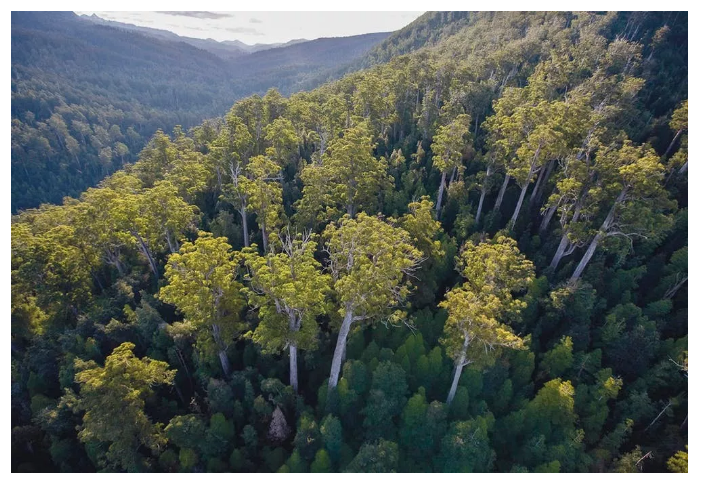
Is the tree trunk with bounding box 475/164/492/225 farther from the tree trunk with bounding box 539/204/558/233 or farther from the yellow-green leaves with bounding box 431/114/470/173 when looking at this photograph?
the tree trunk with bounding box 539/204/558/233

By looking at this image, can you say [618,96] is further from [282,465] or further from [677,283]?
[282,465]

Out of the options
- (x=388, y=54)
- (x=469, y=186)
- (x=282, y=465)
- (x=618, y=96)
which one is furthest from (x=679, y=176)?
(x=388, y=54)

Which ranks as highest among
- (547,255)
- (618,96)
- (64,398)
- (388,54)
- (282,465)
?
(388,54)

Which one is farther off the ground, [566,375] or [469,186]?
[469,186]

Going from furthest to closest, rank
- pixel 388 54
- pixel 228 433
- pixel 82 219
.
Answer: pixel 388 54
pixel 82 219
pixel 228 433

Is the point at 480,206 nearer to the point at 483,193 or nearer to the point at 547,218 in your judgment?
the point at 483,193

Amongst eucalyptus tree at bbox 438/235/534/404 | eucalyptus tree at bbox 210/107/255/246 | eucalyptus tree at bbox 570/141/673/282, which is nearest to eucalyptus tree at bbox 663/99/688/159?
eucalyptus tree at bbox 570/141/673/282

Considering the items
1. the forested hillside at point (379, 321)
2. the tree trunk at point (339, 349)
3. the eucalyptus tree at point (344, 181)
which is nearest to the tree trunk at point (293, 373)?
the forested hillside at point (379, 321)

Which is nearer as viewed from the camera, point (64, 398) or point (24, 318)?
point (64, 398)
